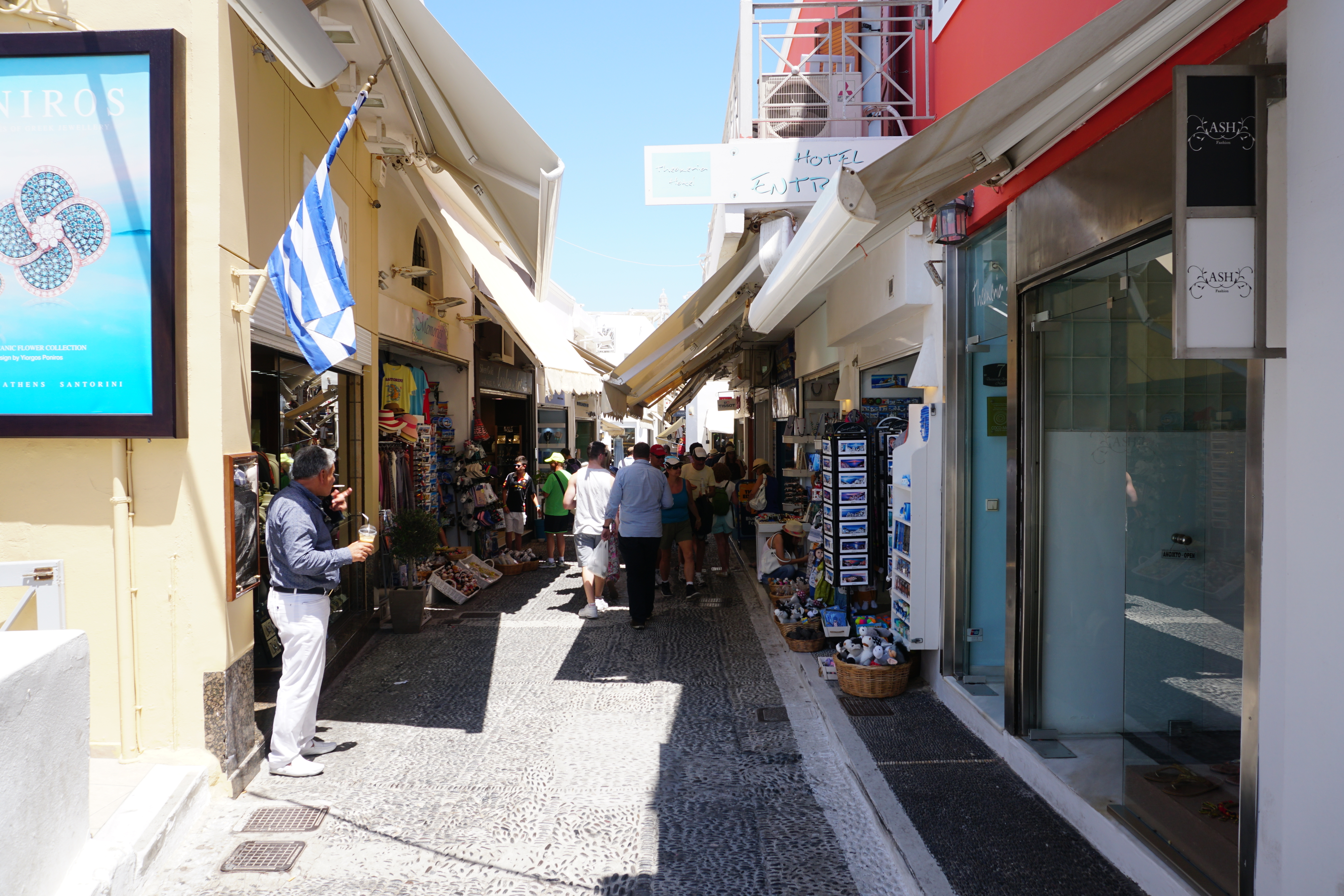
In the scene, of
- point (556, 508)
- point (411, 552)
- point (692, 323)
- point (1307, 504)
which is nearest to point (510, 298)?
point (692, 323)

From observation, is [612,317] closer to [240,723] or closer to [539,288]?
[539,288]

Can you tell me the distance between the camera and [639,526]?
8.51 metres

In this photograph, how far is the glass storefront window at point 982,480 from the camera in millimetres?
5738

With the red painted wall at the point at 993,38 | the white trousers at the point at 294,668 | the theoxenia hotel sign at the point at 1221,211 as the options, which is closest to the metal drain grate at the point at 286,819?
the white trousers at the point at 294,668

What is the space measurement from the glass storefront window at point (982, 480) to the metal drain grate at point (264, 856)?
4.22m

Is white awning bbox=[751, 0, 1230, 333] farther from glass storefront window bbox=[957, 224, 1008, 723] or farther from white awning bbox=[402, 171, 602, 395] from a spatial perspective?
white awning bbox=[402, 171, 602, 395]

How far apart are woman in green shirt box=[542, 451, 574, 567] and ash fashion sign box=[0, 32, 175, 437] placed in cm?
716

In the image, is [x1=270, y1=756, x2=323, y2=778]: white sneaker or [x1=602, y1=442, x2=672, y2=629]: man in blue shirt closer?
[x1=270, y1=756, x2=323, y2=778]: white sneaker

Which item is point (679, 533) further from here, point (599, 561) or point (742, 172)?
point (742, 172)

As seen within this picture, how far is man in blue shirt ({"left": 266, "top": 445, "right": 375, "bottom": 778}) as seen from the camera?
465 centimetres

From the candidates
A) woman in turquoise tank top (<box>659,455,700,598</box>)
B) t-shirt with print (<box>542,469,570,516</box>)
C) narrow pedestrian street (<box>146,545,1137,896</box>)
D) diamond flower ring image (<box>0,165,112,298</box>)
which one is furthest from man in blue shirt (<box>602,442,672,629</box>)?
diamond flower ring image (<box>0,165,112,298</box>)

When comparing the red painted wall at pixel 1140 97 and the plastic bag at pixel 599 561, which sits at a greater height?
the red painted wall at pixel 1140 97

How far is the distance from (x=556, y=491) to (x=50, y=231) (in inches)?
299

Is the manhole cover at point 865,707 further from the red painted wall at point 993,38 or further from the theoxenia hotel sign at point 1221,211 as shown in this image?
the red painted wall at point 993,38
